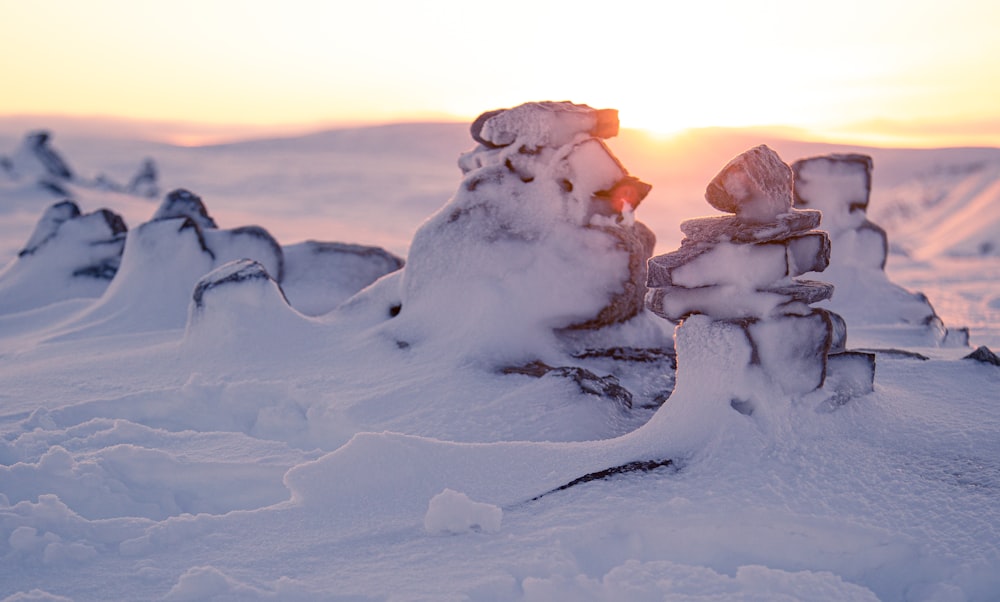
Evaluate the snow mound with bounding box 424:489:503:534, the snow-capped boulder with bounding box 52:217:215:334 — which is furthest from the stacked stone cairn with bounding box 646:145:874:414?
the snow-capped boulder with bounding box 52:217:215:334

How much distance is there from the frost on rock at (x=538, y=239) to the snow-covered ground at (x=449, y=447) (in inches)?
0.8

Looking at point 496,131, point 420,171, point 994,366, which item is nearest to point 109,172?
point 420,171

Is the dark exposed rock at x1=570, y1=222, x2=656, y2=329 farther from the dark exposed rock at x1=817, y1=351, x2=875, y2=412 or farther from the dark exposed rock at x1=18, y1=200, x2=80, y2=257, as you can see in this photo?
the dark exposed rock at x1=18, y1=200, x2=80, y2=257

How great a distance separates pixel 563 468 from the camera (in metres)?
3.00

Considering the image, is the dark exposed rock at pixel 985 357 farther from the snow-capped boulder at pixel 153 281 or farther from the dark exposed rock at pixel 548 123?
the snow-capped boulder at pixel 153 281

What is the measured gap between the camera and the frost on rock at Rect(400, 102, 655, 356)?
4.65m

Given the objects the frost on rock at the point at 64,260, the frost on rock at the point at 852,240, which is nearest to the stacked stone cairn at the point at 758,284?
the frost on rock at the point at 852,240

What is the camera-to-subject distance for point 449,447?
3139mm

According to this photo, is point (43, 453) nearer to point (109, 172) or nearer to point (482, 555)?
point (482, 555)

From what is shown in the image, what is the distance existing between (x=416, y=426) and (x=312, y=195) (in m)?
20.9

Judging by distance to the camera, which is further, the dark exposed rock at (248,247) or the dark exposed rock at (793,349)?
the dark exposed rock at (248,247)

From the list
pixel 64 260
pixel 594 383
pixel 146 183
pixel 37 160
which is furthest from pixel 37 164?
pixel 594 383

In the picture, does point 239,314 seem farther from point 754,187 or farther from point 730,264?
point 754,187

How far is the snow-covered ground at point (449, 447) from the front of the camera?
2.43 m
